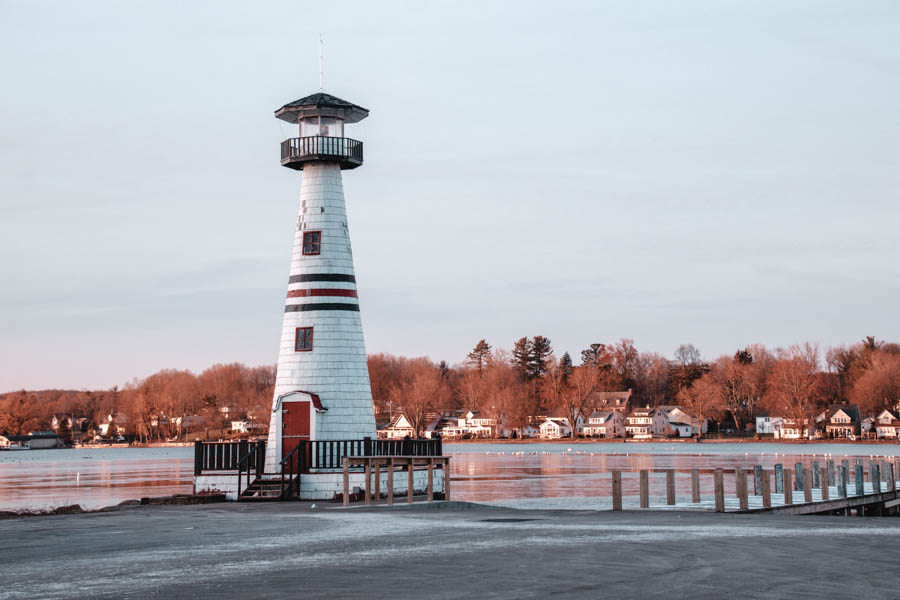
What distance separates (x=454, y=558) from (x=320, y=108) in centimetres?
2245

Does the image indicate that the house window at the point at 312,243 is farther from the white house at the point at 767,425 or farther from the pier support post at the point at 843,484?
the white house at the point at 767,425

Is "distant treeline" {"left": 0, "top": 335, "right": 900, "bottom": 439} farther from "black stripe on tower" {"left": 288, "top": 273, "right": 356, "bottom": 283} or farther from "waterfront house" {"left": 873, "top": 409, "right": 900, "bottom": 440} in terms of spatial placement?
"black stripe on tower" {"left": 288, "top": 273, "right": 356, "bottom": 283}

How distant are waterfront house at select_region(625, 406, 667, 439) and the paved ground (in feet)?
574

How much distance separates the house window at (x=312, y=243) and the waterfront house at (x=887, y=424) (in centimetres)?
14617

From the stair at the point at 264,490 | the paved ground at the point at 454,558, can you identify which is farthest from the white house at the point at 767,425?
the paved ground at the point at 454,558

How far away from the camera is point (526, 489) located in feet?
148

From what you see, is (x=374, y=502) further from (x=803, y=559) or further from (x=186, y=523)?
(x=803, y=559)

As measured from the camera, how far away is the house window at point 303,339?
109 feet

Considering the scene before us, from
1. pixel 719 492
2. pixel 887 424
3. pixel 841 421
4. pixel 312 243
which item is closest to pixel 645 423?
pixel 841 421

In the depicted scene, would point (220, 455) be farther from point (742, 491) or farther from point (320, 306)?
point (742, 491)

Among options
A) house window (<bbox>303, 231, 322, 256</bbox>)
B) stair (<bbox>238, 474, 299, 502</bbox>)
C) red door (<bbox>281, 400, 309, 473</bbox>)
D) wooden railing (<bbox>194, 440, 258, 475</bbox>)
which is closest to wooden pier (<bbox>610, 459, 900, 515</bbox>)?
red door (<bbox>281, 400, 309, 473</bbox>)

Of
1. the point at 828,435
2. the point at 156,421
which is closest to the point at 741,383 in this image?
the point at 828,435

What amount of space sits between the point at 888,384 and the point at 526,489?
5075 inches

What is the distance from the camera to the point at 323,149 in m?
33.9
